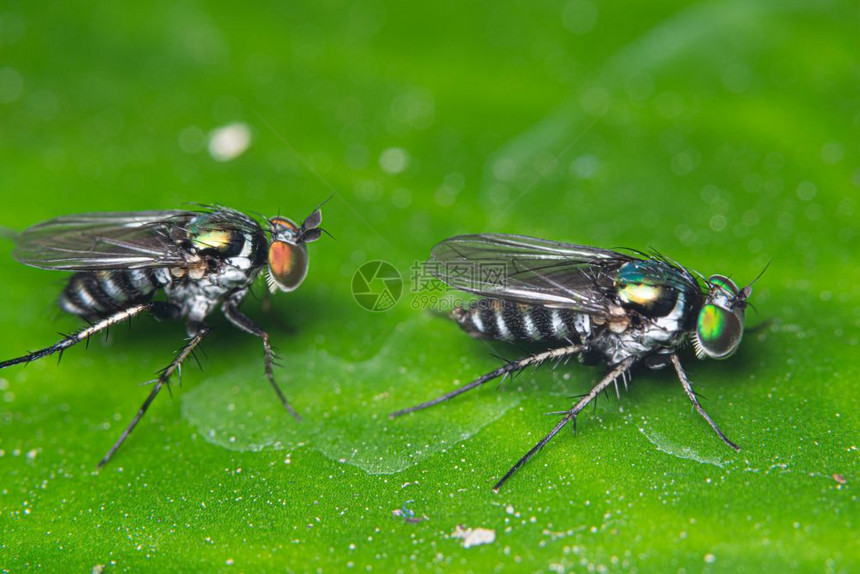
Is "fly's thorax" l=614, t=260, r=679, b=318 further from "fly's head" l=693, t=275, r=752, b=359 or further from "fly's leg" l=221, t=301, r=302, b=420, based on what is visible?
Answer: "fly's leg" l=221, t=301, r=302, b=420

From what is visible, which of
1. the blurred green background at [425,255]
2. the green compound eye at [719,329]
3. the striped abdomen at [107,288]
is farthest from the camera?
the striped abdomen at [107,288]

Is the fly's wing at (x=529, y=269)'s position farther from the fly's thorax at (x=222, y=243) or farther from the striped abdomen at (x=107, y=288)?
the striped abdomen at (x=107, y=288)

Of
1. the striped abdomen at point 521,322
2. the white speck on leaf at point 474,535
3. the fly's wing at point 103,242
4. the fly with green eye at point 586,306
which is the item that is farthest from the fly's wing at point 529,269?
the fly's wing at point 103,242

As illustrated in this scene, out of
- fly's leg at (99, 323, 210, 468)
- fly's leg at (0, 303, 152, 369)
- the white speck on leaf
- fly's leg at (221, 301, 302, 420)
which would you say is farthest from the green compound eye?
fly's leg at (0, 303, 152, 369)

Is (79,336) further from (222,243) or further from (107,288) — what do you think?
(222,243)

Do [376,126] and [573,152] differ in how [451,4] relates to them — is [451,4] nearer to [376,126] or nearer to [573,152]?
[376,126]
